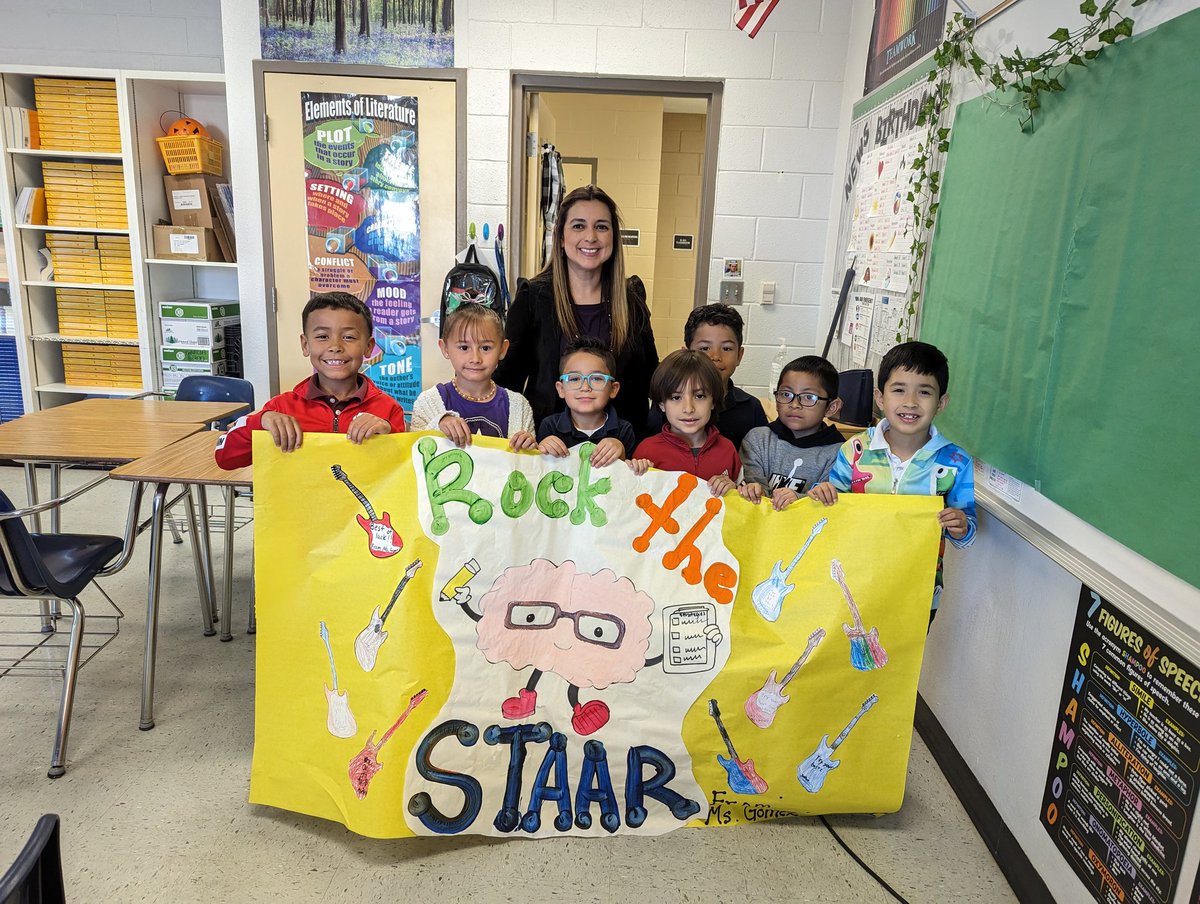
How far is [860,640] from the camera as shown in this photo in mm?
1816

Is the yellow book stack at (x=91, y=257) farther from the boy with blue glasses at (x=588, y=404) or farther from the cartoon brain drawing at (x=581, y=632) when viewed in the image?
the cartoon brain drawing at (x=581, y=632)

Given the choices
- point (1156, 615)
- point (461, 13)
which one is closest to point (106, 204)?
point (461, 13)

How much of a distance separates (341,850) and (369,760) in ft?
0.94

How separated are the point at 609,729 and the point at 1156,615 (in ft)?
3.64

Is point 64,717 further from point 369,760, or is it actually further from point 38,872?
point 38,872

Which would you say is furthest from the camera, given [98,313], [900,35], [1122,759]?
[98,313]

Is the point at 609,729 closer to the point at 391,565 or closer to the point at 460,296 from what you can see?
the point at 391,565

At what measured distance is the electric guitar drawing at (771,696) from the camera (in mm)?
1807

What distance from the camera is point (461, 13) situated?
3.94 metres

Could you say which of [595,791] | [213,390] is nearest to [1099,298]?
[595,791]

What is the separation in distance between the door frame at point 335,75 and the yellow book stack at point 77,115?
1108 millimetres

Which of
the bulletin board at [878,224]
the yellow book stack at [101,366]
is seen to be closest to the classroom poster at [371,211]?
the yellow book stack at [101,366]

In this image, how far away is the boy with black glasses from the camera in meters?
2.04

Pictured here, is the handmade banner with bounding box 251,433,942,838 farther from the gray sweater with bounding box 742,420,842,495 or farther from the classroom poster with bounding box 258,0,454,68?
the classroom poster with bounding box 258,0,454,68
